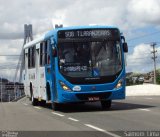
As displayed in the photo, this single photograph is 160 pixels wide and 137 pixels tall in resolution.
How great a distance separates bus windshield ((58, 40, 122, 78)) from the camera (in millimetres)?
20234

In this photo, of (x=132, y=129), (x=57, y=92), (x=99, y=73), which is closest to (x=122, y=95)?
(x=99, y=73)

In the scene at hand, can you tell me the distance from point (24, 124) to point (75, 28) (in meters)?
6.18

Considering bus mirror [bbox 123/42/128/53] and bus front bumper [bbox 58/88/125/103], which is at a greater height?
bus mirror [bbox 123/42/128/53]

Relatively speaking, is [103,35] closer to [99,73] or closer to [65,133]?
[99,73]

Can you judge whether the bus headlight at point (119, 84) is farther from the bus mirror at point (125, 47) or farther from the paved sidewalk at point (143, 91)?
the paved sidewalk at point (143, 91)

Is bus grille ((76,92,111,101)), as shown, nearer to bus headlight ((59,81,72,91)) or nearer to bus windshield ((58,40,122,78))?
bus headlight ((59,81,72,91))

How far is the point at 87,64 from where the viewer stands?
66.6 ft

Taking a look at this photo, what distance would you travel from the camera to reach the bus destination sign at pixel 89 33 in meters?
20.7

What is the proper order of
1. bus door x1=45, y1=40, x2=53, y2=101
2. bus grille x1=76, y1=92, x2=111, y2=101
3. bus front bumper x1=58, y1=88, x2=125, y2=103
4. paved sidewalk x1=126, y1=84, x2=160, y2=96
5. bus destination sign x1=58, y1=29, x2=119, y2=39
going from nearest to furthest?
bus front bumper x1=58, y1=88, x2=125, y2=103
bus grille x1=76, y1=92, x2=111, y2=101
bus destination sign x1=58, y1=29, x2=119, y2=39
bus door x1=45, y1=40, x2=53, y2=101
paved sidewalk x1=126, y1=84, x2=160, y2=96

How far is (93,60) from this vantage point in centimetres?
2036

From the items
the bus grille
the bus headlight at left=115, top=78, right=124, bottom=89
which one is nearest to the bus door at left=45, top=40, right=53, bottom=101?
the bus grille

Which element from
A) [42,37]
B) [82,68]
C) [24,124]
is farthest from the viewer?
[42,37]

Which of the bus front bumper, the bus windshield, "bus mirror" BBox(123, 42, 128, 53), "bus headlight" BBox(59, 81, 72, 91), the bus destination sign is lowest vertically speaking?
the bus front bumper

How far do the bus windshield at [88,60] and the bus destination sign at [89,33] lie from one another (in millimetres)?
311
